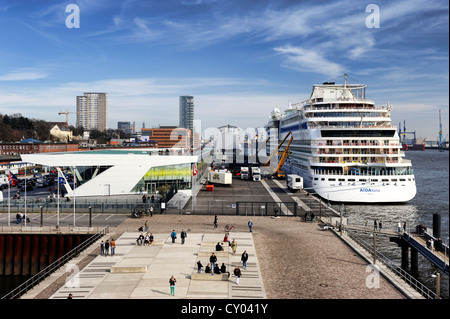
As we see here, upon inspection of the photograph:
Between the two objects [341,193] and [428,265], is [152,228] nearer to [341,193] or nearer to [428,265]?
[428,265]

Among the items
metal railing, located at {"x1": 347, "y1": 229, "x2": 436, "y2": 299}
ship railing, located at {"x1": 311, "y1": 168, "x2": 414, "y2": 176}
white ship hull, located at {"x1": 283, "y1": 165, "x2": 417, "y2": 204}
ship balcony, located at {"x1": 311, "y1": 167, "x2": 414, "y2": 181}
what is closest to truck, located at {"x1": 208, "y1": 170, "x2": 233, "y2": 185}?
ship balcony, located at {"x1": 311, "y1": 167, "x2": 414, "y2": 181}

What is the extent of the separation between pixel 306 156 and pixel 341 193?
40.2 feet

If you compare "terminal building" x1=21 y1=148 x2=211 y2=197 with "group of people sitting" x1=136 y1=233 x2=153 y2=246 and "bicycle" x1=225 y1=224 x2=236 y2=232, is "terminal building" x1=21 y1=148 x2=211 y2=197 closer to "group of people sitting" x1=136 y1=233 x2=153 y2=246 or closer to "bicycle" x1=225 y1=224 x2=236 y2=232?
"bicycle" x1=225 y1=224 x2=236 y2=232

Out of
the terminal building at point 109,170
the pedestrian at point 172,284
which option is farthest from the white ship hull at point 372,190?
the pedestrian at point 172,284

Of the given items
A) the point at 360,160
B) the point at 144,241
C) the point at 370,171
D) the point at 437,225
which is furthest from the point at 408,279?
the point at 360,160

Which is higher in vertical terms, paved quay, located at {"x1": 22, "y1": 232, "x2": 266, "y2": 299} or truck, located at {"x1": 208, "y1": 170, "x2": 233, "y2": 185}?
truck, located at {"x1": 208, "y1": 170, "x2": 233, "y2": 185}

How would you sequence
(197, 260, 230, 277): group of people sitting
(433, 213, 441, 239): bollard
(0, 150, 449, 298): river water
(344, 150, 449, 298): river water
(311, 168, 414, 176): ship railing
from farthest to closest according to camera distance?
(311, 168, 414, 176): ship railing → (344, 150, 449, 298): river water → (433, 213, 441, 239): bollard → (0, 150, 449, 298): river water → (197, 260, 230, 277): group of people sitting

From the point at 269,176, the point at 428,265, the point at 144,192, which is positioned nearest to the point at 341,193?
the point at 428,265

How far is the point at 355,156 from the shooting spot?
56.4 meters

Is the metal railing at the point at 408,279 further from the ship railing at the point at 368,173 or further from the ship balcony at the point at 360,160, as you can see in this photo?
the ship balcony at the point at 360,160

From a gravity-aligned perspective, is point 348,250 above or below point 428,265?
above

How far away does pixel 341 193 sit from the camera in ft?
178

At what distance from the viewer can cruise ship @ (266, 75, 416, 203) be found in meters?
53.8

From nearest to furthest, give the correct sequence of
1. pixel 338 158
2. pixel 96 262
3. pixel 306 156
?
pixel 96 262
pixel 338 158
pixel 306 156
